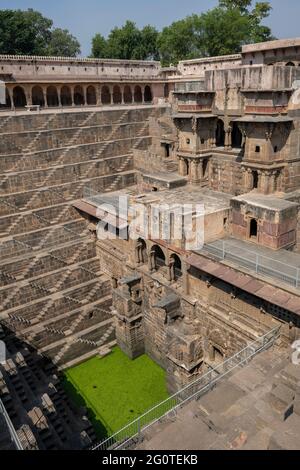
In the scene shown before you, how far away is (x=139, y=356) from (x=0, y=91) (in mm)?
20864

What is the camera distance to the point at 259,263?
13719 millimetres

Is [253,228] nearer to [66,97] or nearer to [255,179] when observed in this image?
[255,179]

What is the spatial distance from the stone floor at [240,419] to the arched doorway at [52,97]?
29.0 meters

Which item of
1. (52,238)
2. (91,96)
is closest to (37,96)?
(91,96)

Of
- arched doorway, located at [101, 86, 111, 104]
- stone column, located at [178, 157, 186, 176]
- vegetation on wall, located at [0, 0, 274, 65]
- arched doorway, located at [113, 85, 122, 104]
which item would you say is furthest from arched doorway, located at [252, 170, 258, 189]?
vegetation on wall, located at [0, 0, 274, 65]

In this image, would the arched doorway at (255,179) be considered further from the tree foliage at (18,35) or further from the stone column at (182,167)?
the tree foliage at (18,35)

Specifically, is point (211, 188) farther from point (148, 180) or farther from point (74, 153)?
point (74, 153)

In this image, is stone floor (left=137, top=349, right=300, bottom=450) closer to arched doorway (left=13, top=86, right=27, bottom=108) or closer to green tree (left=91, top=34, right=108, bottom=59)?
arched doorway (left=13, top=86, right=27, bottom=108)

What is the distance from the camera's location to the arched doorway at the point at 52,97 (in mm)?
32062

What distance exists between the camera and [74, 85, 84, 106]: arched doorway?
33.8 meters

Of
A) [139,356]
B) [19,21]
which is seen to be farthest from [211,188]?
[19,21]

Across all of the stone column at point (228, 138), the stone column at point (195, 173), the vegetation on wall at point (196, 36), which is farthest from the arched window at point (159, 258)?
the vegetation on wall at point (196, 36)

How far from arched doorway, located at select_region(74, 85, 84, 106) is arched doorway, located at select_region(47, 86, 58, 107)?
6.54 feet
